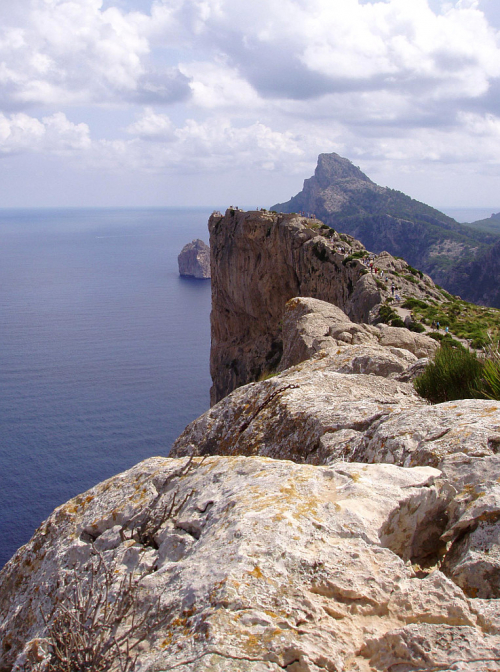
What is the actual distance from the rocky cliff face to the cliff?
32.9 meters

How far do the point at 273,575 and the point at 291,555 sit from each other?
0.82 ft

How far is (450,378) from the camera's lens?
8.81 m

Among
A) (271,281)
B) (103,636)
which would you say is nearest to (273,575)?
(103,636)

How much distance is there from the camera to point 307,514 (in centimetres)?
464

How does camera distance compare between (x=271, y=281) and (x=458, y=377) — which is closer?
(x=458, y=377)

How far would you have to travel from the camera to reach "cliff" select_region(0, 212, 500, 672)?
356 centimetres

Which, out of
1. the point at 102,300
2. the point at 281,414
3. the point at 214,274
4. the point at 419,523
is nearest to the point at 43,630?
the point at 419,523

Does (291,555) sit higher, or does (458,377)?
(458,377)

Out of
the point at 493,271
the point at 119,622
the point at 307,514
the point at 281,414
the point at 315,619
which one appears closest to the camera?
the point at 315,619

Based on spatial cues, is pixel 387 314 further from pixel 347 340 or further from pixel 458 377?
pixel 458 377

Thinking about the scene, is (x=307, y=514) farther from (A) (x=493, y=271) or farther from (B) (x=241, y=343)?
(A) (x=493, y=271)

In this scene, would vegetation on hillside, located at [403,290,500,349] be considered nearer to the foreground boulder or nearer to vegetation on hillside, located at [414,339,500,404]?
vegetation on hillside, located at [414,339,500,404]

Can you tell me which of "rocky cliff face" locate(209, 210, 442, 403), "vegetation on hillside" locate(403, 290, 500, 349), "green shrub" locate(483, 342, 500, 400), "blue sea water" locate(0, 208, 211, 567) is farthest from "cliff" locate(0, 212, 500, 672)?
"blue sea water" locate(0, 208, 211, 567)

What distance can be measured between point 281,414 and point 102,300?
145 meters
